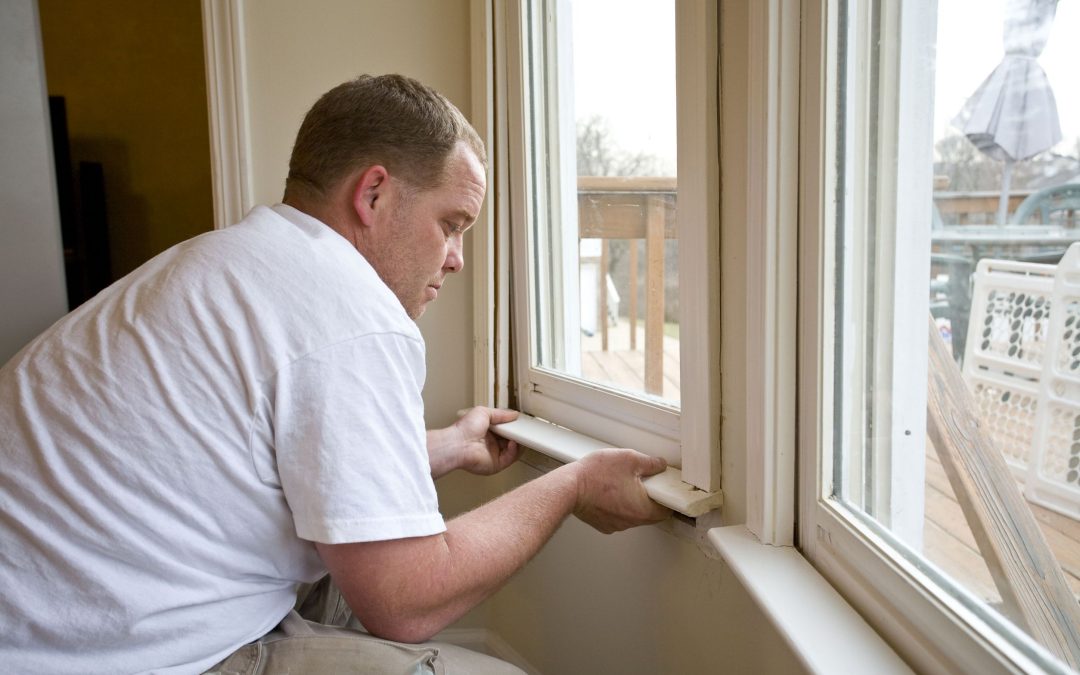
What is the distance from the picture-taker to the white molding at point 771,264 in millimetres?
875

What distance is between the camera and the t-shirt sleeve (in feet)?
2.59

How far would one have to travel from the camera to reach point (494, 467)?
1573mm

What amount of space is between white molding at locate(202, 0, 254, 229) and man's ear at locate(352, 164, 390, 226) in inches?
31.8

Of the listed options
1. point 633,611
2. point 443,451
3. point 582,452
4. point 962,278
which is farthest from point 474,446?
point 962,278

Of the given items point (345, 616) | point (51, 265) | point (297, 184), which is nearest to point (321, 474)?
point (297, 184)

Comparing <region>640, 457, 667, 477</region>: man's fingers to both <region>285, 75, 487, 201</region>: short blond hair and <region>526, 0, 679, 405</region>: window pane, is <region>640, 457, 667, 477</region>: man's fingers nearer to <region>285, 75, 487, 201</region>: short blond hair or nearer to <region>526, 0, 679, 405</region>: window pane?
<region>526, 0, 679, 405</region>: window pane

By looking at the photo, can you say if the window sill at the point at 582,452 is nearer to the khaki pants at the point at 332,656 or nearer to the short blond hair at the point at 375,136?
the khaki pants at the point at 332,656

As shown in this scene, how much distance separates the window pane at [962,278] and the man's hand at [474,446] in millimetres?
801

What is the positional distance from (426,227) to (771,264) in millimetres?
499

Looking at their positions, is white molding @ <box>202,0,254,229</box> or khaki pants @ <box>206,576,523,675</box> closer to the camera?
khaki pants @ <box>206,576,523,675</box>

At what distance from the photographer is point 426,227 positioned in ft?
3.57

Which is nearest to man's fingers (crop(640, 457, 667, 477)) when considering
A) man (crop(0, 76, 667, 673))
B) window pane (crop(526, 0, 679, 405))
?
window pane (crop(526, 0, 679, 405))

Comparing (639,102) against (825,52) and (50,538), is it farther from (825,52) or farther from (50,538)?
(50,538)

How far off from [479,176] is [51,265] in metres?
1.18
